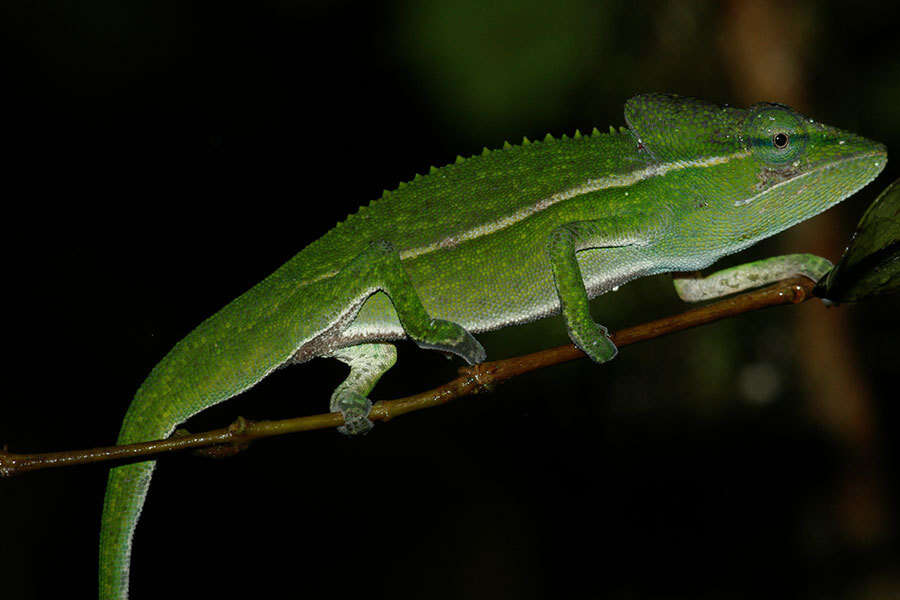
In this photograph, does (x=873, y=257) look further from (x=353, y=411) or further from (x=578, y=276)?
(x=353, y=411)

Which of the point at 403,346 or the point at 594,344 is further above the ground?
the point at 403,346

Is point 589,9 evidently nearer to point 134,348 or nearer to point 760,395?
point 760,395

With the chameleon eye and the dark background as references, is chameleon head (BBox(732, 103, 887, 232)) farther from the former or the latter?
the dark background

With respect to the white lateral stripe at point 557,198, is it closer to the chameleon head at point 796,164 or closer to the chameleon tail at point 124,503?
the chameleon head at point 796,164

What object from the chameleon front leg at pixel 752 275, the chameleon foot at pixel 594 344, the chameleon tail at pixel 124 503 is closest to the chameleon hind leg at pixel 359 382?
the chameleon tail at pixel 124 503

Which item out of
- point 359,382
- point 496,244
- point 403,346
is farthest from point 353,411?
point 403,346

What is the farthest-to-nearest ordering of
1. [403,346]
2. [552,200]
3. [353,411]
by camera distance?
1. [403,346]
2. [353,411]
3. [552,200]

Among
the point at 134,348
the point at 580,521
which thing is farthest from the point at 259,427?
the point at 580,521
